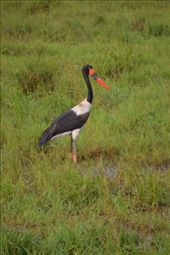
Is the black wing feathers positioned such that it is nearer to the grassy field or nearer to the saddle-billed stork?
the saddle-billed stork

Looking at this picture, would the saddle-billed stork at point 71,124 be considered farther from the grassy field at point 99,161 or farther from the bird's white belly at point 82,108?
the grassy field at point 99,161

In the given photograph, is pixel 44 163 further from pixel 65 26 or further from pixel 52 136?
pixel 65 26

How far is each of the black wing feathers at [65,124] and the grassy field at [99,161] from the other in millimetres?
170

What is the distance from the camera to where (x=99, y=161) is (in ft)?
16.3

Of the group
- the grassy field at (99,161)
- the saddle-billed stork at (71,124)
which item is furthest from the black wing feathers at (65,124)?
the grassy field at (99,161)

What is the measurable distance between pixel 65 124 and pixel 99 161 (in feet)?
1.49

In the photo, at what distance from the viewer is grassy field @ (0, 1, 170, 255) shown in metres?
3.85

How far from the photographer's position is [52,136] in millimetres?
5195

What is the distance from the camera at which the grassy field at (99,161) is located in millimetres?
3852

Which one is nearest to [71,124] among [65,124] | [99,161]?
[65,124]

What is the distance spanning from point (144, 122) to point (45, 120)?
168cm

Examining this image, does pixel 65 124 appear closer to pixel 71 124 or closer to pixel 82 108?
pixel 71 124

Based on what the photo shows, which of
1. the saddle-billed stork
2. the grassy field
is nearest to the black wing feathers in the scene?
the saddle-billed stork

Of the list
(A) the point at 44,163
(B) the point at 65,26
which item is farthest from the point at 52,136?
(B) the point at 65,26
